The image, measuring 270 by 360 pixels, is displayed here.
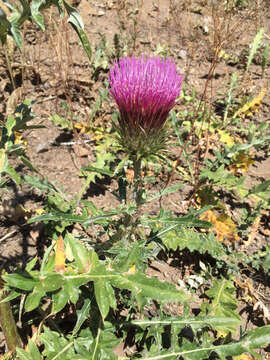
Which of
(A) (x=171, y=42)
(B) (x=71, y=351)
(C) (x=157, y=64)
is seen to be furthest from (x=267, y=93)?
(B) (x=71, y=351)

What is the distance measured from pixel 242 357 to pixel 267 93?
394 centimetres

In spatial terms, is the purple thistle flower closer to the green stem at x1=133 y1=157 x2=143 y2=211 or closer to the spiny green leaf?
the green stem at x1=133 y1=157 x2=143 y2=211

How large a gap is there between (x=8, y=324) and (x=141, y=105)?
143cm

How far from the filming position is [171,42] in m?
5.57

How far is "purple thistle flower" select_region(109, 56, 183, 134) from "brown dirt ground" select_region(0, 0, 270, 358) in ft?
2.75

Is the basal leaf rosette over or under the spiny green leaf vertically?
over

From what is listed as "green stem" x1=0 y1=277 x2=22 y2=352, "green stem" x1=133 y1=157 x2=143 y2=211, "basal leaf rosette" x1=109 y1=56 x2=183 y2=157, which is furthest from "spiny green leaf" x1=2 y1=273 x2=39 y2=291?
"basal leaf rosette" x1=109 y1=56 x2=183 y2=157

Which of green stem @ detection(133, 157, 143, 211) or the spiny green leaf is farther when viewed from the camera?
green stem @ detection(133, 157, 143, 211)

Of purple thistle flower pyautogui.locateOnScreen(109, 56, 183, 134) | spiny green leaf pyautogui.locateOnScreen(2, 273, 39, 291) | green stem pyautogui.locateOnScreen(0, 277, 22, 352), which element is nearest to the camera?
spiny green leaf pyautogui.locateOnScreen(2, 273, 39, 291)

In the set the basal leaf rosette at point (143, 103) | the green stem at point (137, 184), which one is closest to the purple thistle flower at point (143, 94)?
the basal leaf rosette at point (143, 103)

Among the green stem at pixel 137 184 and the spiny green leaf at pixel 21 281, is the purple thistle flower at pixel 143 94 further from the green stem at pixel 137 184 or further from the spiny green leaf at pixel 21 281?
the spiny green leaf at pixel 21 281

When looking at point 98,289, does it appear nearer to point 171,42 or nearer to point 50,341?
point 50,341

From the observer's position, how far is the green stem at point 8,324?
1526 millimetres

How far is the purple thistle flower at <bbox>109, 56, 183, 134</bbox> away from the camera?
1906 mm
